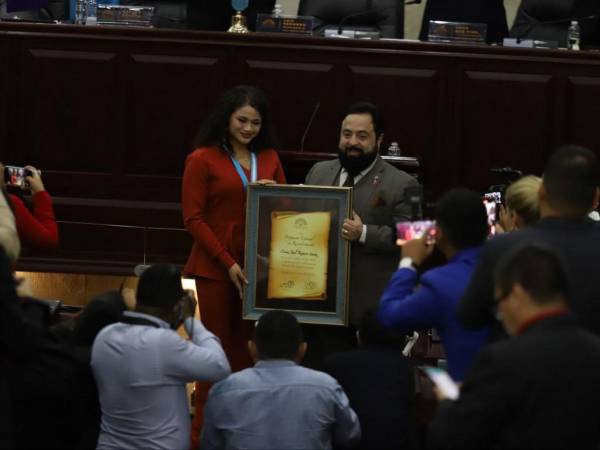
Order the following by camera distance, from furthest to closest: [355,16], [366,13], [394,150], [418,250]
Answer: [355,16] → [366,13] → [394,150] → [418,250]

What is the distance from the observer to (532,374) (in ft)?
9.79

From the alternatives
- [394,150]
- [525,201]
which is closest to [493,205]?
[525,201]

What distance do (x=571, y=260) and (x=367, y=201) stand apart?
1917mm

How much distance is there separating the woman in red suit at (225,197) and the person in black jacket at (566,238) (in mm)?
2013

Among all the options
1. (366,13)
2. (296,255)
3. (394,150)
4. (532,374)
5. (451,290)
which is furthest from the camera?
(366,13)

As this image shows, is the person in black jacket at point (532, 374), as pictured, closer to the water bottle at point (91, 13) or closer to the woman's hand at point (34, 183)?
the woman's hand at point (34, 183)

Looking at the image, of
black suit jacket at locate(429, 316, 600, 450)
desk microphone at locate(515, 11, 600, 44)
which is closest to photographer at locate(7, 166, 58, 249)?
black suit jacket at locate(429, 316, 600, 450)

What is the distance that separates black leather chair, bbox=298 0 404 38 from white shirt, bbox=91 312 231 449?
4.39m

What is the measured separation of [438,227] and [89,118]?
12.6 ft

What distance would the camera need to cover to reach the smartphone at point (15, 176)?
224 inches

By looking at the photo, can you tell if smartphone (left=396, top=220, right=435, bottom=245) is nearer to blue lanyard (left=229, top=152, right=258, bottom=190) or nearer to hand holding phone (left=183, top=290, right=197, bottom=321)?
hand holding phone (left=183, top=290, right=197, bottom=321)

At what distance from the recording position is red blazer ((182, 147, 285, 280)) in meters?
5.49

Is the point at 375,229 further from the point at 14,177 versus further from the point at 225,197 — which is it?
the point at 14,177

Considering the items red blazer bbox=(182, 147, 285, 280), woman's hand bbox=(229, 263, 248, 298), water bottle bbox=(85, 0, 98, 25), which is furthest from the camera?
water bottle bbox=(85, 0, 98, 25)
